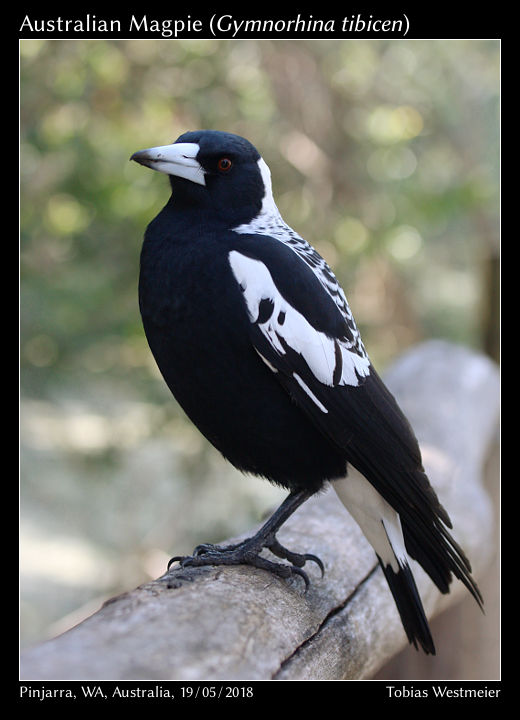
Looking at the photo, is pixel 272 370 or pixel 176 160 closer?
pixel 272 370

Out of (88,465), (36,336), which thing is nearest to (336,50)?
(36,336)

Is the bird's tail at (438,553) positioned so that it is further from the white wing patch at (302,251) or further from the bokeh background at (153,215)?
the bokeh background at (153,215)

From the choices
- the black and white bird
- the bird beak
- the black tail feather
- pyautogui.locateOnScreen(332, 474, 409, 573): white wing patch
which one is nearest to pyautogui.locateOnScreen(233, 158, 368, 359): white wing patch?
the black and white bird

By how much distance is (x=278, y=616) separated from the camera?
1.53 metres

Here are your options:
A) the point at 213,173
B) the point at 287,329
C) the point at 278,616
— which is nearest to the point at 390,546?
the point at 278,616

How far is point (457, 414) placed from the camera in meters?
3.24

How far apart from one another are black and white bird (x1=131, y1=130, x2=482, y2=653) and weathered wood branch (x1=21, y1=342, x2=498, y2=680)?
4.1 inches

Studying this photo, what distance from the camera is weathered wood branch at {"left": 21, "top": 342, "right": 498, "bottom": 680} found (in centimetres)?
120

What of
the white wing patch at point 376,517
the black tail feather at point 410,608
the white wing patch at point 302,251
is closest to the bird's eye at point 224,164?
the white wing patch at point 302,251

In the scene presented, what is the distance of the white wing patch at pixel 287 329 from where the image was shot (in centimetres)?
173

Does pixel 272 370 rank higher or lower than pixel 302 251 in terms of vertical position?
lower

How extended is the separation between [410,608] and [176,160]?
1225mm

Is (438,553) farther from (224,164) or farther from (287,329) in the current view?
(224,164)

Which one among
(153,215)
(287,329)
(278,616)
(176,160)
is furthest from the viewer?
(153,215)
